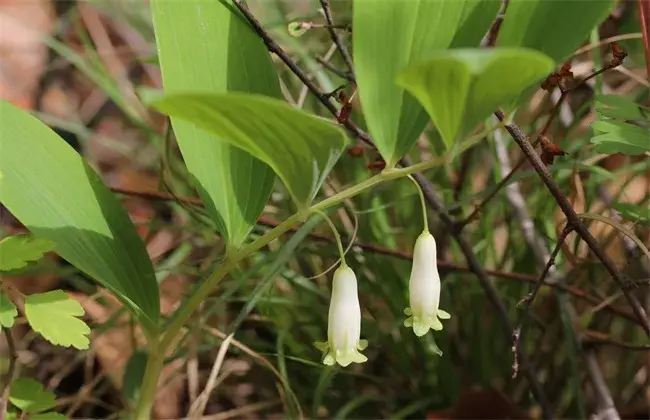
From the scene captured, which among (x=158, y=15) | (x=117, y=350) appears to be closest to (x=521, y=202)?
(x=158, y=15)

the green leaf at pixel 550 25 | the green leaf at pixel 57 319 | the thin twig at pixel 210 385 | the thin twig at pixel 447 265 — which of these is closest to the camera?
the green leaf at pixel 550 25

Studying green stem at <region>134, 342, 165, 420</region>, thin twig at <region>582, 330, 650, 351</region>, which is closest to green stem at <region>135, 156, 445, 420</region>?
green stem at <region>134, 342, 165, 420</region>

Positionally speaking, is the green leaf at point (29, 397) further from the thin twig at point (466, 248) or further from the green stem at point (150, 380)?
the thin twig at point (466, 248)

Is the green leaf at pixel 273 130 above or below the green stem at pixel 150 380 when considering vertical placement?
above

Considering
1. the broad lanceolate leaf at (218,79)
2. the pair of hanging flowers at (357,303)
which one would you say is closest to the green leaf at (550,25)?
the pair of hanging flowers at (357,303)

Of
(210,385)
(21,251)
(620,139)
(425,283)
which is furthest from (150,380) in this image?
(620,139)

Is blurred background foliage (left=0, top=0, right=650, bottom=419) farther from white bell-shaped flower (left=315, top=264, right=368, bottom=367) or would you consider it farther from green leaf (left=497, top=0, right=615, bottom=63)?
green leaf (left=497, top=0, right=615, bottom=63)

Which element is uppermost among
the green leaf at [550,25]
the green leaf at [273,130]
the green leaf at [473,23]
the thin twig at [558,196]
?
the green leaf at [473,23]
